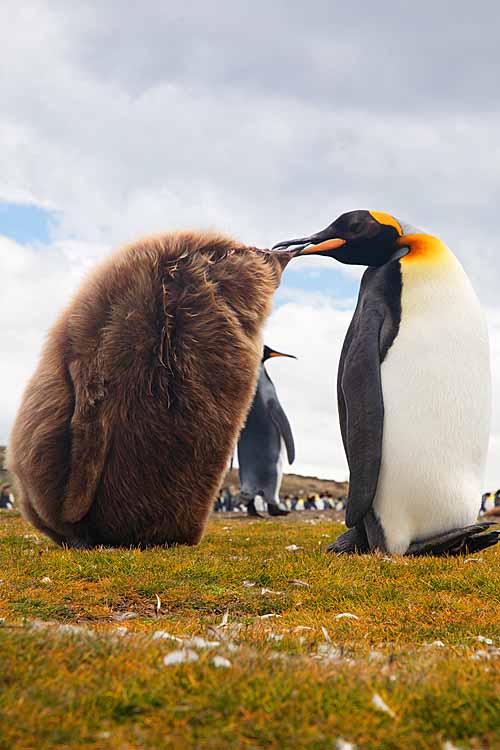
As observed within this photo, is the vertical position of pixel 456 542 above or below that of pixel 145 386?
below

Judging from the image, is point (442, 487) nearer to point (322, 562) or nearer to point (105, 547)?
point (322, 562)

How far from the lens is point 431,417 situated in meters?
7.32

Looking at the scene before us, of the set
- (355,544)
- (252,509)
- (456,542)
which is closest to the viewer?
(456,542)

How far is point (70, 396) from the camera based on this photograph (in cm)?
677

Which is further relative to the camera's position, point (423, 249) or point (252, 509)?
point (252, 509)

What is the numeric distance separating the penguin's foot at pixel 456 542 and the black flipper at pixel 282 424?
12.1 metres

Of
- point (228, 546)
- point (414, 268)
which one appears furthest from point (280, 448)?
point (414, 268)

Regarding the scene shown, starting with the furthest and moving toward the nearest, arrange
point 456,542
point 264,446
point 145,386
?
point 264,446 < point 456,542 < point 145,386

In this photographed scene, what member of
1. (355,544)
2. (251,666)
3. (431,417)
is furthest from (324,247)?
(251,666)

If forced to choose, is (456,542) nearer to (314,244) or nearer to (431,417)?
(431,417)

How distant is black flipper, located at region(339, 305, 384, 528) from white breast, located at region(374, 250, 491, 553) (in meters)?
0.12

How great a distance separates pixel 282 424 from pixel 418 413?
12346 mm

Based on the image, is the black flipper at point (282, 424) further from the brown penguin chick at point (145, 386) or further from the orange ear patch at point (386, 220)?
the brown penguin chick at point (145, 386)

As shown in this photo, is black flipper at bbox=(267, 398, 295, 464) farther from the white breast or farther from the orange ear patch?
the white breast
